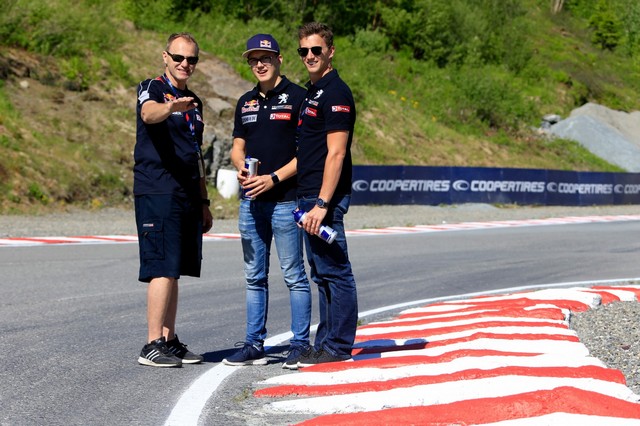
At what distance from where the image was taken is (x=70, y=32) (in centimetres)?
3098

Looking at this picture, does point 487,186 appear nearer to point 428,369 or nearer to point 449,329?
point 449,329

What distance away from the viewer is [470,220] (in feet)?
84.4

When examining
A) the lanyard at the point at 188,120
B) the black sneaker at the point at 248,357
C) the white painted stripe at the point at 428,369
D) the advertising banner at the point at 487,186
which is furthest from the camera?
the advertising banner at the point at 487,186

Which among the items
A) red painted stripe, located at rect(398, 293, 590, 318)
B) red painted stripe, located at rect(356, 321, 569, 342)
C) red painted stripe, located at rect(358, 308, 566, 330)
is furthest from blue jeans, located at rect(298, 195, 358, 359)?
red painted stripe, located at rect(398, 293, 590, 318)

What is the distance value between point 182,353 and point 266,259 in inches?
35.2

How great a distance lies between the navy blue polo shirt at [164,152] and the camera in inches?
264

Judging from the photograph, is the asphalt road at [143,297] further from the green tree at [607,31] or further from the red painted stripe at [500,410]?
the green tree at [607,31]

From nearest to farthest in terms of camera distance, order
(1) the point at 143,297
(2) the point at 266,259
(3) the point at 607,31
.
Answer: (2) the point at 266,259, (1) the point at 143,297, (3) the point at 607,31

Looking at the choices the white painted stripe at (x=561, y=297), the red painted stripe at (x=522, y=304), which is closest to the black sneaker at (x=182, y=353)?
the red painted stripe at (x=522, y=304)

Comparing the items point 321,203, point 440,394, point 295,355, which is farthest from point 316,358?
point 440,394

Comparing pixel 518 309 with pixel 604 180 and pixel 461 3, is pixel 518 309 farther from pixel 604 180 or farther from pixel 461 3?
pixel 461 3

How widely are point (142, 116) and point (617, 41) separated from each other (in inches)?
3314

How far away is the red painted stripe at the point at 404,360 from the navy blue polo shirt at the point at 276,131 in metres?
1.15

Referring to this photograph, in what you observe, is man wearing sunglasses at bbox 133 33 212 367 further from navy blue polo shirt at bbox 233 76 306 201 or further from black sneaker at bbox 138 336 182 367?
navy blue polo shirt at bbox 233 76 306 201
